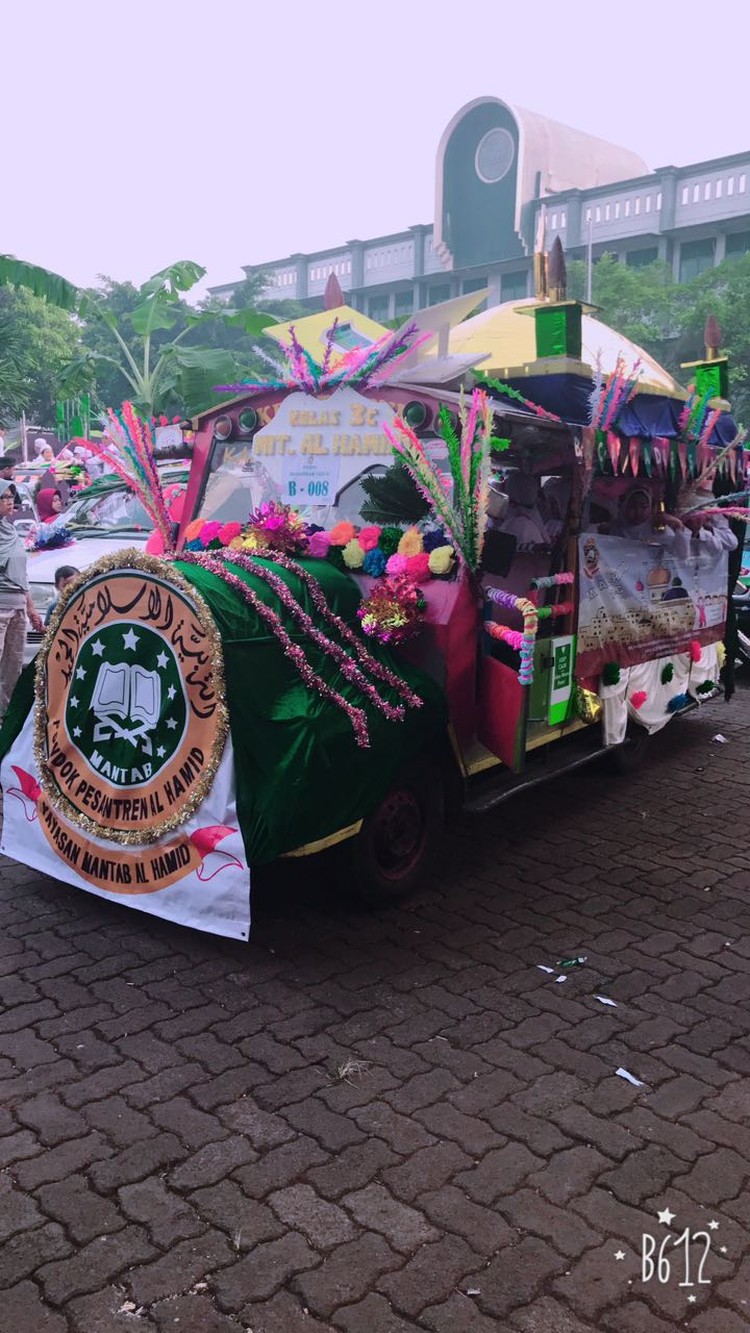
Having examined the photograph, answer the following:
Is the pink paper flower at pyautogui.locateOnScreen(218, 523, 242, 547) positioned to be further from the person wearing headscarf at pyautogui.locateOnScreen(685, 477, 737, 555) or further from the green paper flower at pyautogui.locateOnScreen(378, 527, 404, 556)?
the person wearing headscarf at pyautogui.locateOnScreen(685, 477, 737, 555)

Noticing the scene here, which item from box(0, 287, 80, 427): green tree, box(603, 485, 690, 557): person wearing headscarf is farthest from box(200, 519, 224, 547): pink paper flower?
box(0, 287, 80, 427): green tree

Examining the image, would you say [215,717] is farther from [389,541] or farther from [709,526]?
[709,526]

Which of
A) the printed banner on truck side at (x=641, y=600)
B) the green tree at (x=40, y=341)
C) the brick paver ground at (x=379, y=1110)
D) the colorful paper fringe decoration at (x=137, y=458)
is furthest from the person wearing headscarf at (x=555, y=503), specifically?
the green tree at (x=40, y=341)

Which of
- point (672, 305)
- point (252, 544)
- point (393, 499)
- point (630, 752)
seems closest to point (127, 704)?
point (252, 544)

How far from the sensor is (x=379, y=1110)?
10.7ft

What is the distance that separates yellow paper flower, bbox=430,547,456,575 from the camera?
15.5 feet

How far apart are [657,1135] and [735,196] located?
117ft

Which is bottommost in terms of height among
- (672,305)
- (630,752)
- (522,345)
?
(630,752)

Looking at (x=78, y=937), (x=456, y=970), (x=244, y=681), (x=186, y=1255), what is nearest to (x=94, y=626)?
(x=244, y=681)

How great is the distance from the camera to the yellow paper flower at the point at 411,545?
488 centimetres

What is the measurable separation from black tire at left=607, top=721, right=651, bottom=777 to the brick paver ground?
1.73 m

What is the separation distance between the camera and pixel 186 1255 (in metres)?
2.61

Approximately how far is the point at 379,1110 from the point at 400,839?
1.64m

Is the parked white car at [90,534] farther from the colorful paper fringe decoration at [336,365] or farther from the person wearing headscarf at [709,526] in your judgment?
the person wearing headscarf at [709,526]
